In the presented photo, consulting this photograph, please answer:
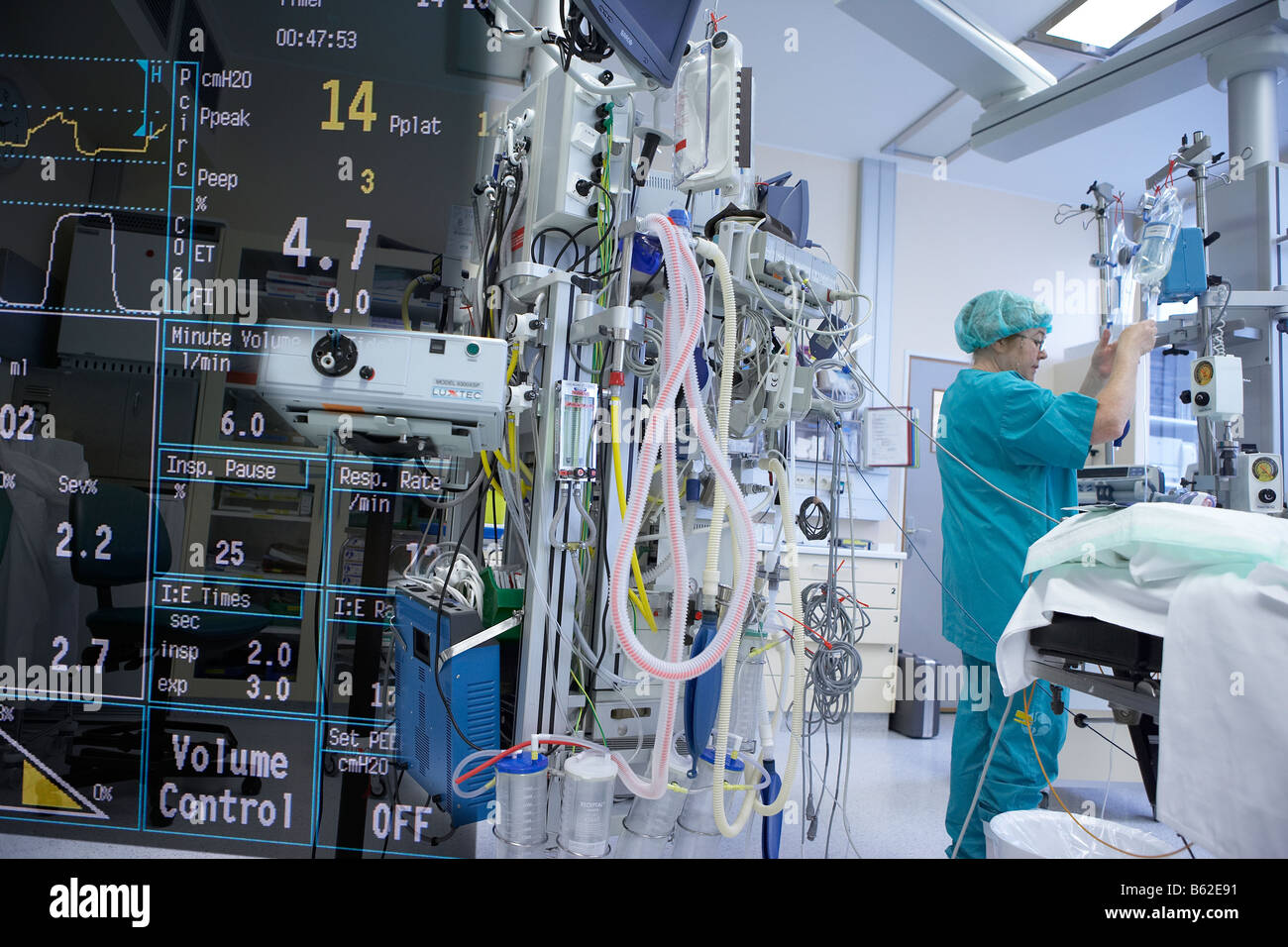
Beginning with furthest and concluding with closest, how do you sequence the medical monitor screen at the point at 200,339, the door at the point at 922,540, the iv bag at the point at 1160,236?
the door at the point at 922,540 < the iv bag at the point at 1160,236 < the medical monitor screen at the point at 200,339

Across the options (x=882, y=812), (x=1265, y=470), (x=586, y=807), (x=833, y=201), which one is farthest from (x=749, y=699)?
(x=833, y=201)

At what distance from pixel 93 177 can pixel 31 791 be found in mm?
1337

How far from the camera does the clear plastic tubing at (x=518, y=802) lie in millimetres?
1277

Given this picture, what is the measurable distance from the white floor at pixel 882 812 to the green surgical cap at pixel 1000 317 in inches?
44.3

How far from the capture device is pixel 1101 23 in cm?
311

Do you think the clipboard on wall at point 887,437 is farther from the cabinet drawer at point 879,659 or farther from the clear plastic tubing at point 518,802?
the clear plastic tubing at point 518,802

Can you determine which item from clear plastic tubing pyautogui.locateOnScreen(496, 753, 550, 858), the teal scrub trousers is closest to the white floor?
the teal scrub trousers

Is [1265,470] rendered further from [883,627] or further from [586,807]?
[586,807]

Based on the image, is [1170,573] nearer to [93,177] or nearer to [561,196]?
[561,196]

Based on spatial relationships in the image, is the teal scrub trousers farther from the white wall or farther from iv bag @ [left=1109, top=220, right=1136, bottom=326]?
the white wall

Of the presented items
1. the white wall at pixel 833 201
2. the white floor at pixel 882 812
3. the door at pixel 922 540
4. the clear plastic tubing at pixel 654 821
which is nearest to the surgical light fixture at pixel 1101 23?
the white wall at pixel 833 201

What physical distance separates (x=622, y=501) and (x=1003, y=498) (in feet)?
3.05

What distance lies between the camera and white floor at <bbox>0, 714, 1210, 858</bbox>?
162 cm
